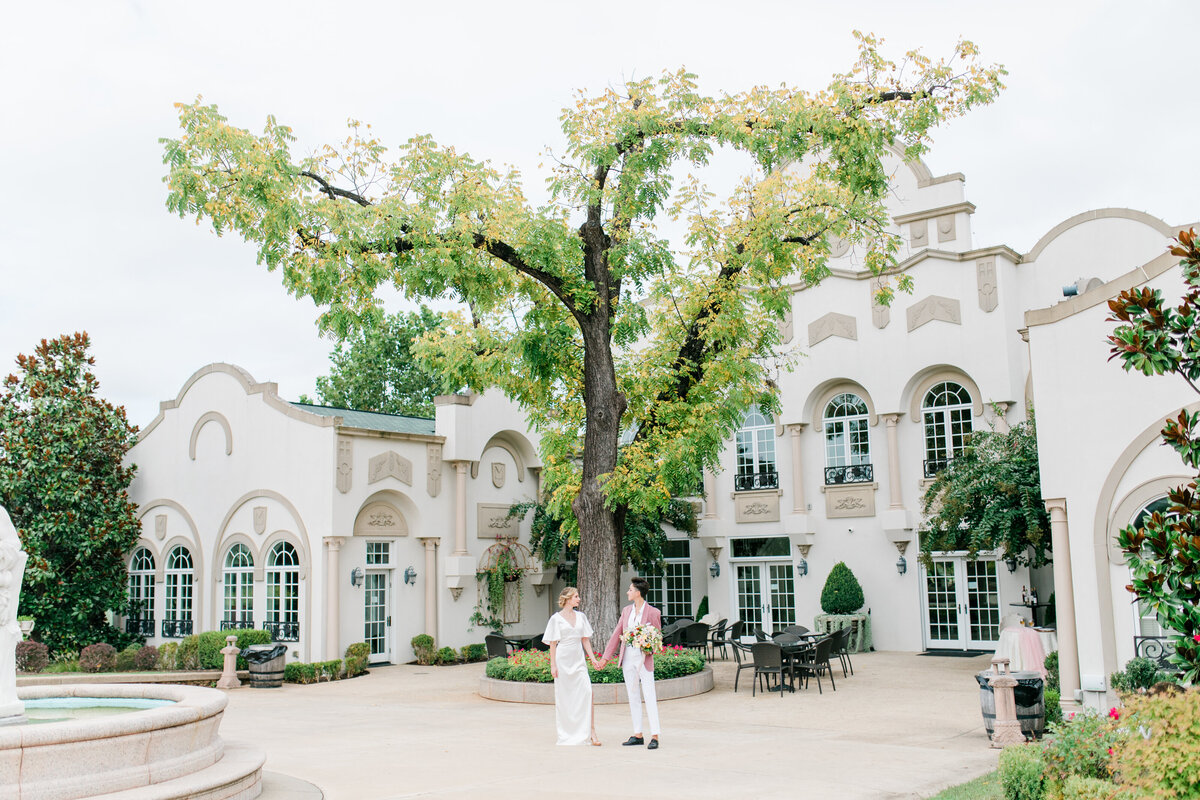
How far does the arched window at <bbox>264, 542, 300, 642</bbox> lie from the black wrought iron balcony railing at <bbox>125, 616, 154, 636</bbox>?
454 centimetres

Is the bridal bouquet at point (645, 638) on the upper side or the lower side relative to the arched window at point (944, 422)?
lower

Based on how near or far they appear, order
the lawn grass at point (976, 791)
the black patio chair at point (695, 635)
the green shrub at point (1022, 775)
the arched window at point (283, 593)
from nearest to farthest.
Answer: the green shrub at point (1022, 775), the lawn grass at point (976, 791), the black patio chair at point (695, 635), the arched window at point (283, 593)

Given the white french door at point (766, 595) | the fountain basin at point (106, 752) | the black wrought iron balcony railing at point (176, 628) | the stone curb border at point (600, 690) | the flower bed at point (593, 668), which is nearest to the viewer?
the fountain basin at point (106, 752)

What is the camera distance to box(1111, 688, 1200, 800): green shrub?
5.20 metres

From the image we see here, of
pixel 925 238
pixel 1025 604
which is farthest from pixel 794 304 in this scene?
pixel 1025 604

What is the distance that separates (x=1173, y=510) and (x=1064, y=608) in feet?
23.2

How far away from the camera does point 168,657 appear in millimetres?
21078

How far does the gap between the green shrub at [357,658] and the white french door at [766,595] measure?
28.9ft

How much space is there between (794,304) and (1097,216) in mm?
6583

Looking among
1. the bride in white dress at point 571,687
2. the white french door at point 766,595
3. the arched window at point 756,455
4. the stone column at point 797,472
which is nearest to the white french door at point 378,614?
the white french door at point 766,595

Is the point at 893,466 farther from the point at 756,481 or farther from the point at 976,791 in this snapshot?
the point at 976,791

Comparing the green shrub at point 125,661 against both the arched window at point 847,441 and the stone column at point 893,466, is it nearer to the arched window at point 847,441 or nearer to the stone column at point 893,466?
the arched window at point 847,441

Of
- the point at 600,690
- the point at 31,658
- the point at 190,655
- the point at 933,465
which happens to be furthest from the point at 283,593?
the point at 933,465

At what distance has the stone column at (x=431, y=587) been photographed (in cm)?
2317
